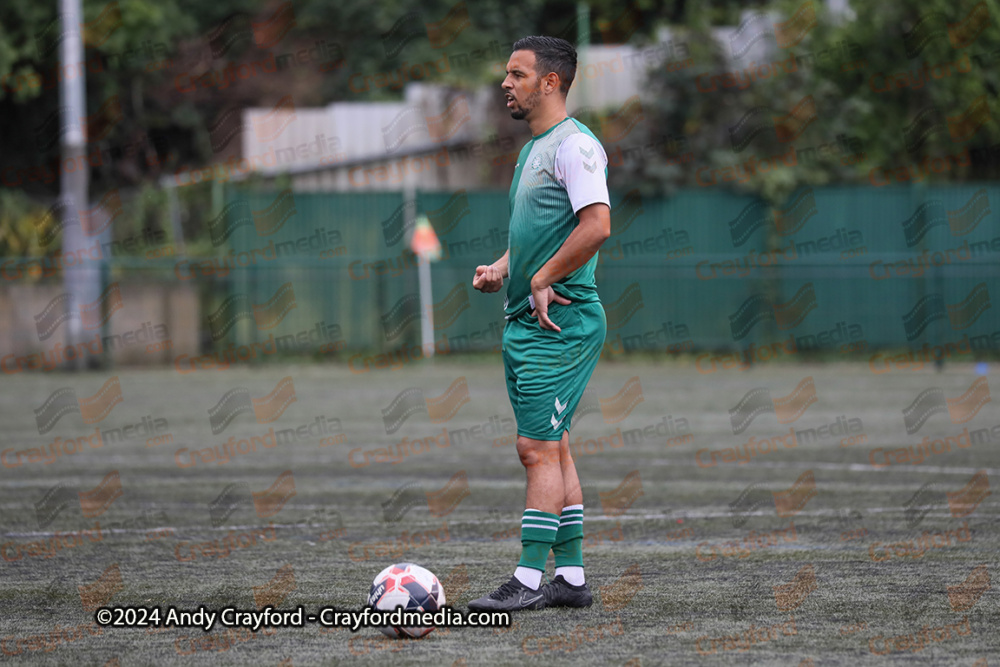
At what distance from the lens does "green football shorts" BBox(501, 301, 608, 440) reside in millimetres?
5559

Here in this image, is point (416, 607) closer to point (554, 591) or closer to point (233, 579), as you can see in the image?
point (554, 591)

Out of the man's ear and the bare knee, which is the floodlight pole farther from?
the man's ear

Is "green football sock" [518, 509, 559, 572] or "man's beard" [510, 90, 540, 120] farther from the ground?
"man's beard" [510, 90, 540, 120]

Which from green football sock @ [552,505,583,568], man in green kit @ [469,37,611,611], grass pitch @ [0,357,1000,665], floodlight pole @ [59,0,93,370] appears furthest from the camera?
floodlight pole @ [59,0,93,370]

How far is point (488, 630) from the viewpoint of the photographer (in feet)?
17.0

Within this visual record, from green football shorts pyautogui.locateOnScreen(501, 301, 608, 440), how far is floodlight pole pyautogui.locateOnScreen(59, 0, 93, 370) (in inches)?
728

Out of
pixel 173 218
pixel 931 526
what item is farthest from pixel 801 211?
pixel 931 526

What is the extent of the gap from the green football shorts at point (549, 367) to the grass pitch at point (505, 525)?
763mm

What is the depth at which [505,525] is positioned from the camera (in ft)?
26.5

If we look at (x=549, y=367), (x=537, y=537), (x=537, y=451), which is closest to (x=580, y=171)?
(x=549, y=367)

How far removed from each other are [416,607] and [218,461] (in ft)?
23.1

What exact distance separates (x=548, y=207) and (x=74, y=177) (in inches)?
758

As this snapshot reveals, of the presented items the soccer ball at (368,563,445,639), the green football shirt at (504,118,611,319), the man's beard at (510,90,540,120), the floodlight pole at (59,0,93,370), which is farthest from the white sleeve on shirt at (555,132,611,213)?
the floodlight pole at (59,0,93,370)

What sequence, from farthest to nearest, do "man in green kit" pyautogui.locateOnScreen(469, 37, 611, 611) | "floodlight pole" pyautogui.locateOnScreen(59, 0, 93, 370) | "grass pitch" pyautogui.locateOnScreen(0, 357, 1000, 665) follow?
"floodlight pole" pyautogui.locateOnScreen(59, 0, 93, 370), "man in green kit" pyautogui.locateOnScreen(469, 37, 611, 611), "grass pitch" pyautogui.locateOnScreen(0, 357, 1000, 665)
